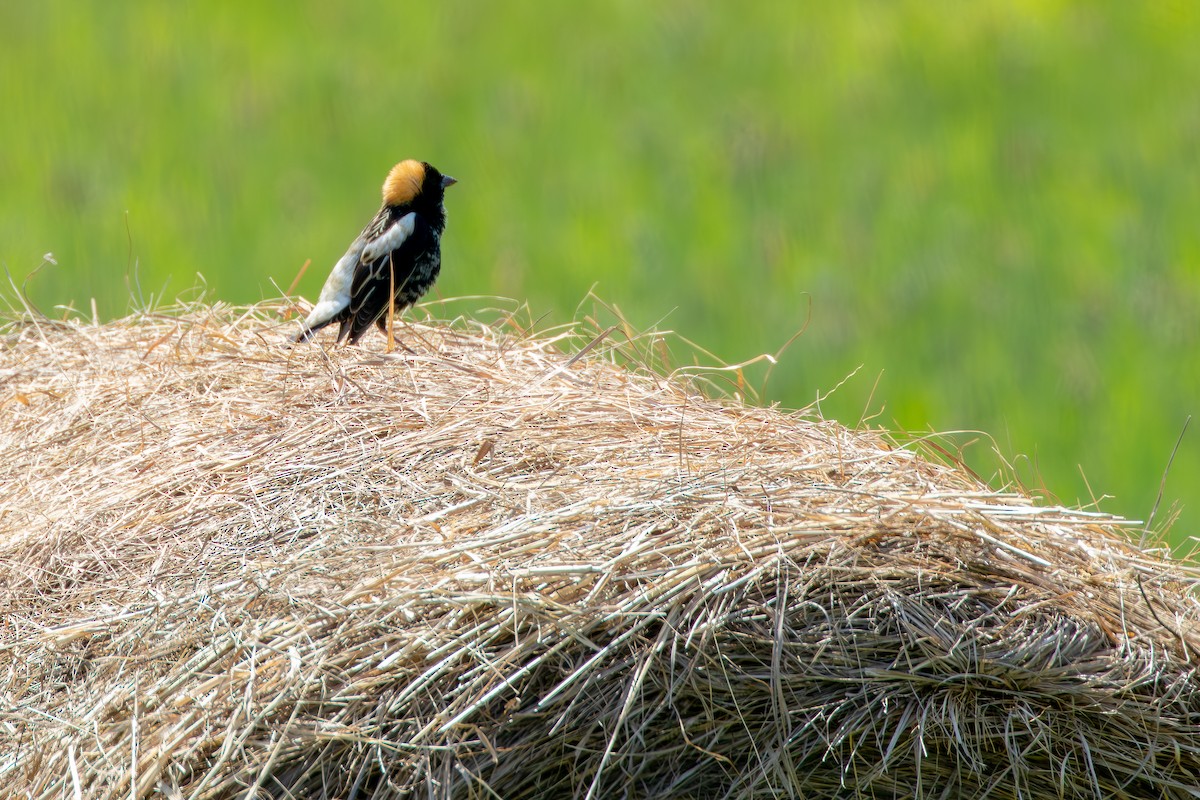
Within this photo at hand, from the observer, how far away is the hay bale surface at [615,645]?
2.47m

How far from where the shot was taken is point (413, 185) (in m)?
4.55

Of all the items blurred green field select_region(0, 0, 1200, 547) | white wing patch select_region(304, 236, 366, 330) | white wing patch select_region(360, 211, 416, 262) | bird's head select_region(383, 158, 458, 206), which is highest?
bird's head select_region(383, 158, 458, 206)

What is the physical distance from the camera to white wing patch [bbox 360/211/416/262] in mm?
4414

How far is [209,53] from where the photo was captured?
10977mm

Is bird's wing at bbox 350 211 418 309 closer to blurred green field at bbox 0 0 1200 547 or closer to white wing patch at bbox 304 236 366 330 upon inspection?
white wing patch at bbox 304 236 366 330

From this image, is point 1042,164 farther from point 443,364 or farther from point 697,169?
point 443,364

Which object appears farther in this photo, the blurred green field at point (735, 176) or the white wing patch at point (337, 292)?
the blurred green field at point (735, 176)

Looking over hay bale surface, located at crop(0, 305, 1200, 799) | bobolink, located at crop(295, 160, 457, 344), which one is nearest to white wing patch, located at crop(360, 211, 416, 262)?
bobolink, located at crop(295, 160, 457, 344)

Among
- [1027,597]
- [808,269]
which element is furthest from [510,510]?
[808,269]

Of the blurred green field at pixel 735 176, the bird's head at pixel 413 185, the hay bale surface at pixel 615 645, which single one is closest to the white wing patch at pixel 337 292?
the bird's head at pixel 413 185

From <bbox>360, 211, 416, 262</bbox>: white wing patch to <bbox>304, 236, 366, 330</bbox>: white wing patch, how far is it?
0.04 m

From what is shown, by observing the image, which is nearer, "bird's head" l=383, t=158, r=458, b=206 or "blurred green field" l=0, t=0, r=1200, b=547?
"bird's head" l=383, t=158, r=458, b=206

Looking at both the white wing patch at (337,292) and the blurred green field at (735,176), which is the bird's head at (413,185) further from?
the blurred green field at (735,176)

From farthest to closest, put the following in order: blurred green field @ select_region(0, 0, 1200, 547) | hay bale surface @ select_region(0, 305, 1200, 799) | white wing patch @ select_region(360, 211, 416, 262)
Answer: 1. blurred green field @ select_region(0, 0, 1200, 547)
2. white wing patch @ select_region(360, 211, 416, 262)
3. hay bale surface @ select_region(0, 305, 1200, 799)
